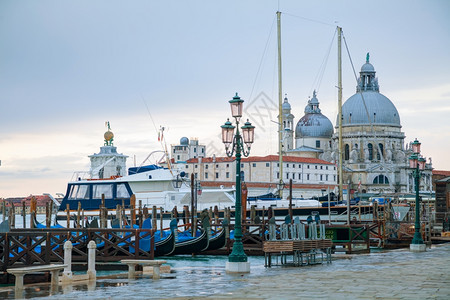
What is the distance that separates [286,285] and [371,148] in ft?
414

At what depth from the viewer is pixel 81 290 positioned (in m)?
15.1

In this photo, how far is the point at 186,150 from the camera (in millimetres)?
164000

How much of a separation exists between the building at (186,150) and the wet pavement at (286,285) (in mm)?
140318

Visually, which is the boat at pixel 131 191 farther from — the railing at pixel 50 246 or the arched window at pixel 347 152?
the arched window at pixel 347 152

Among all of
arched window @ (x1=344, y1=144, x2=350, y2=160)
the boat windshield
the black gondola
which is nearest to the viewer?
the black gondola

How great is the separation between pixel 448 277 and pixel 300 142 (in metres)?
138

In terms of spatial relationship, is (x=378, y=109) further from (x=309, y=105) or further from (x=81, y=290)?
(x=81, y=290)

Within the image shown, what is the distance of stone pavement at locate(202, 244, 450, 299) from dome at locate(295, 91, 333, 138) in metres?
132

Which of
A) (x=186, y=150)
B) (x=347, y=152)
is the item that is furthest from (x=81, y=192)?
(x=186, y=150)

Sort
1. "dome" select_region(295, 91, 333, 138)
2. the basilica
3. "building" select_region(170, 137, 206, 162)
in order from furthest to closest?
"building" select_region(170, 137, 206, 162), "dome" select_region(295, 91, 333, 138), the basilica

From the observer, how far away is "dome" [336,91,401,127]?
454 ft

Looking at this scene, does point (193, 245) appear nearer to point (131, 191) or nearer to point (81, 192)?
point (131, 191)

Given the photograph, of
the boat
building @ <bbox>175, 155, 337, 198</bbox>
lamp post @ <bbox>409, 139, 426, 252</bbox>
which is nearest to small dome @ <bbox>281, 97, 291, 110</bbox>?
building @ <bbox>175, 155, 337, 198</bbox>

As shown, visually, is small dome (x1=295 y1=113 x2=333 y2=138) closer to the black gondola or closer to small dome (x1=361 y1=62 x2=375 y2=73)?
small dome (x1=361 y1=62 x2=375 y2=73)
